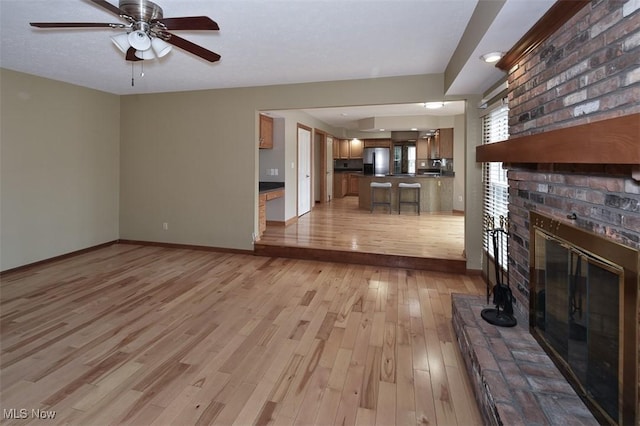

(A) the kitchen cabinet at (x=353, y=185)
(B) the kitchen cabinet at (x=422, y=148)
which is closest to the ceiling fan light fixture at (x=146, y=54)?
(B) the kitchen cabinet at (x=422, y=148)

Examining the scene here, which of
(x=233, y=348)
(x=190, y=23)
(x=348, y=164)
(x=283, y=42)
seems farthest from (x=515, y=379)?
(x=348, y=164)

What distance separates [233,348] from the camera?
254 cm

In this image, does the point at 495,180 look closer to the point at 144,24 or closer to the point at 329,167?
the point at 144,24

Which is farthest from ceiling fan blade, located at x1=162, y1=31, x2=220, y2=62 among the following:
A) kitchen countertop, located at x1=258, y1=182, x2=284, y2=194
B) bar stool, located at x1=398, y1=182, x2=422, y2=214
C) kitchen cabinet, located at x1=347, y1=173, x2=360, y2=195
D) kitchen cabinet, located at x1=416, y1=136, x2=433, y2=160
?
kitchen cabinet, located at x1=347, y1=173, x2=360, y2=195

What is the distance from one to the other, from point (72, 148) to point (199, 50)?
148 inches

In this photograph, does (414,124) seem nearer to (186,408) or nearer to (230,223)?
(230,223)

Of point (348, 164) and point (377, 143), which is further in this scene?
point (348, 164)

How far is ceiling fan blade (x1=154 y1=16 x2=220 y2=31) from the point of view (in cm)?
202

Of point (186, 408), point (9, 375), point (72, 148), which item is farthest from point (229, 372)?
point (72, 148)

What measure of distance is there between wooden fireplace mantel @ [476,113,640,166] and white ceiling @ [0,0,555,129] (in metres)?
0.83

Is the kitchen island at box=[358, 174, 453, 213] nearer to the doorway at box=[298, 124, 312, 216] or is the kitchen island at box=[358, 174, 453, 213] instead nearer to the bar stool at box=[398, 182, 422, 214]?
the bar stool at box=[398, 182, 422, 214]

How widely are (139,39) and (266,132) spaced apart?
14.0 ft

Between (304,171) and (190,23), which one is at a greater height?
(190,23)

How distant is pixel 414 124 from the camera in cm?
866
